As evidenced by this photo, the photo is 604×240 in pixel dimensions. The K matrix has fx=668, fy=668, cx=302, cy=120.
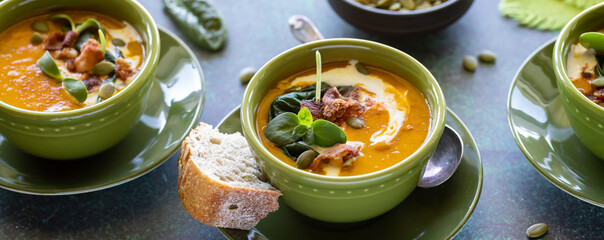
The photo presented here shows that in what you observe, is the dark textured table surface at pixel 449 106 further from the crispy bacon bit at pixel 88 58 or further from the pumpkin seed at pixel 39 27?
the pumpkin seed at pixel 39 27

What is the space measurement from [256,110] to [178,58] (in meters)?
0.70

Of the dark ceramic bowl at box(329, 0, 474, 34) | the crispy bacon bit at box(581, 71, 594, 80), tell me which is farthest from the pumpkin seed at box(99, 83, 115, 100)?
the crispy bacon bit at box(581, 71, 594, 80)

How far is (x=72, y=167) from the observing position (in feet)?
7.93

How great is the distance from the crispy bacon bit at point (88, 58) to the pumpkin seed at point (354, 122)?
3.13 feet

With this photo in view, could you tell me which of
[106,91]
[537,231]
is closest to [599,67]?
[537,231]

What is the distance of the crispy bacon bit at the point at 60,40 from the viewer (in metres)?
2.52

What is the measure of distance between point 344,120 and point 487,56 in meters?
1.09

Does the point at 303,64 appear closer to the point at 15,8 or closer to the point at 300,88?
the point at 300,88

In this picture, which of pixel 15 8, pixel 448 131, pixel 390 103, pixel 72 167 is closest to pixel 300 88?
pixel 390 103

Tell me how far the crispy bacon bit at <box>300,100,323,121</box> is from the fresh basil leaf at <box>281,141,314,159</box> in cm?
13

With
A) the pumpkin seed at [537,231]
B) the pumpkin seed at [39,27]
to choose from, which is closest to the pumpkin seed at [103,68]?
the pumpkin seed at [39,27]

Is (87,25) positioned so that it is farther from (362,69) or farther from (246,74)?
(362,69)

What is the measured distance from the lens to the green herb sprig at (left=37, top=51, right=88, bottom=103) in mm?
2266

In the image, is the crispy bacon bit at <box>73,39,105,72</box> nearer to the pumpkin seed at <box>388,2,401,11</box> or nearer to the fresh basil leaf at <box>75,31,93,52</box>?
the fresh basil leaf at <box>75,31,93,52</box>
